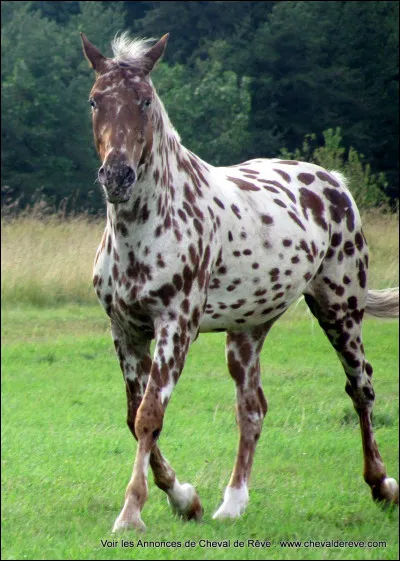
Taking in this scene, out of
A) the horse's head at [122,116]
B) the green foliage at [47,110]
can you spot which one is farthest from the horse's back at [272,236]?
the green foliage at [47,110]

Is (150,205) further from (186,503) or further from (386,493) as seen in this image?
(386,493)

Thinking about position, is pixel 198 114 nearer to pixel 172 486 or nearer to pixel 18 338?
pixel 18 338

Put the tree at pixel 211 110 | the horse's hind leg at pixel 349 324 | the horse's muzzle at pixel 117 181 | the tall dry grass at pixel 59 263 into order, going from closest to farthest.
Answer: the horse's muzzle at pixel 117 181, the horse's hind leg at pixel 349 324, the tall dry grass at pixel 59 263, the tree at pixel 211 110

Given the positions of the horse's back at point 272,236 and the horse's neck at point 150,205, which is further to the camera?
the horse's back at point 272,236

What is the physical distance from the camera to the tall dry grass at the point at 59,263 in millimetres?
15336

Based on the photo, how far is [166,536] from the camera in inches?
198

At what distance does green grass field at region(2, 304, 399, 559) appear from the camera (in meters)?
5.16

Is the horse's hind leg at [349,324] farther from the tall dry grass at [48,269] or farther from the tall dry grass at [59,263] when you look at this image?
the tall dry grass at [48,269]

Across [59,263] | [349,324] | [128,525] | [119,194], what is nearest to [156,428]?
[128,525]

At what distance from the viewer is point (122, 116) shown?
500 cm

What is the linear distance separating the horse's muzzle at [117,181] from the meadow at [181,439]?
4.89 ft

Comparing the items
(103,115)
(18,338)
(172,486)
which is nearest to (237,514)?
(172,486)

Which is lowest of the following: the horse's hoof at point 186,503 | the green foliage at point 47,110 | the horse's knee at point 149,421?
the green foliage at point 47,110

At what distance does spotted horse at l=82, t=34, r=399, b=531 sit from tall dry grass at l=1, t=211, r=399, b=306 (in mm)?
8149
